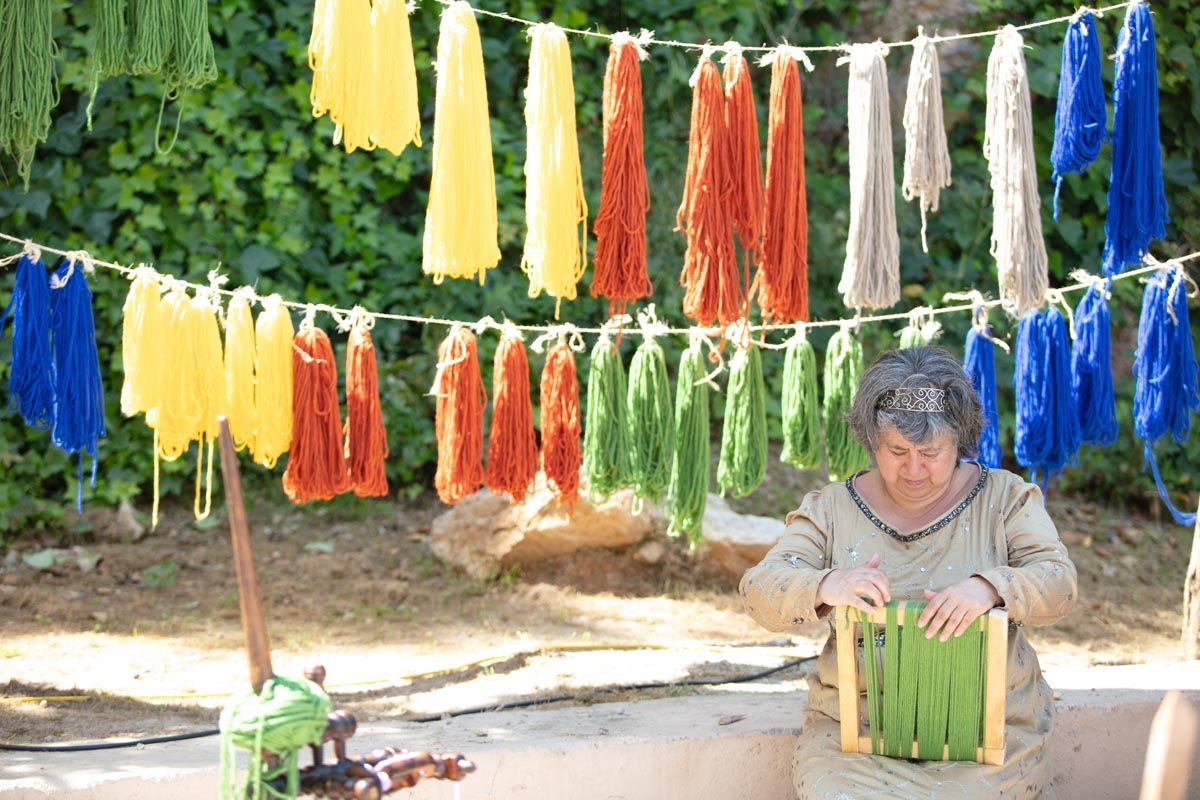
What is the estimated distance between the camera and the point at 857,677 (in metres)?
3.11

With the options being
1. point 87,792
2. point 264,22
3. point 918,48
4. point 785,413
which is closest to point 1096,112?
point 918,48

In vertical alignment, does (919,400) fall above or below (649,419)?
above

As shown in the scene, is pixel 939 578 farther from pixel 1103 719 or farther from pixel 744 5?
pixel 744 5

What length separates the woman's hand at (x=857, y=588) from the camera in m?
Result: 2.87

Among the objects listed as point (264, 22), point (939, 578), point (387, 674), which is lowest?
point (387, 674)

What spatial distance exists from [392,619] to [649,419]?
6.83ft

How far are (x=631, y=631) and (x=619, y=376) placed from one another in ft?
5.45

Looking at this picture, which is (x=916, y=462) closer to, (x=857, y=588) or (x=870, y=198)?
(x=857, y=588)

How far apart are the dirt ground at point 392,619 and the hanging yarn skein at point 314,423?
0.82 metres

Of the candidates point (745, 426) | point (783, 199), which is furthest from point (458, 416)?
point (783, 199)

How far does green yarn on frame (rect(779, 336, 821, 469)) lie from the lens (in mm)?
4996

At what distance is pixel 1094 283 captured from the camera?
475 cm

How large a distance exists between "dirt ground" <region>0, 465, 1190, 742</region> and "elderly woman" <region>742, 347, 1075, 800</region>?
1.57 meters

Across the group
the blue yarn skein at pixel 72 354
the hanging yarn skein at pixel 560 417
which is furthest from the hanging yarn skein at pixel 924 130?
the blue yarn skein at pixel 72 354
